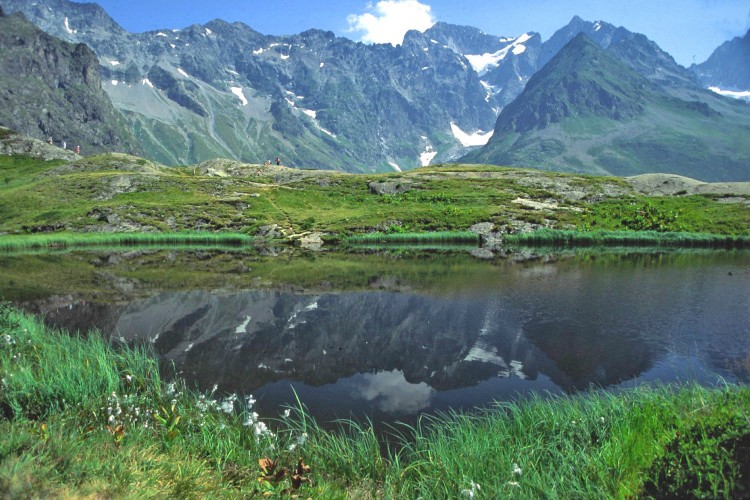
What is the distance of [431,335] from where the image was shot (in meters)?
22.9

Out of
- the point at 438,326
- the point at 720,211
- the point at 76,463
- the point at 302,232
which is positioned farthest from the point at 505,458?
the point at 720,211

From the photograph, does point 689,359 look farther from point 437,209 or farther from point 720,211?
point 720,211

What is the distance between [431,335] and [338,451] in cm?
1408

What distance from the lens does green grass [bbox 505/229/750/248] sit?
243ft

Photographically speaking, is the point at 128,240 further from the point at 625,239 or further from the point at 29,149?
the point at 29,149

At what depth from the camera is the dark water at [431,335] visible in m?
15.9

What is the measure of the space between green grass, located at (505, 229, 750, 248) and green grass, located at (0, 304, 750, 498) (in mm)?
69498

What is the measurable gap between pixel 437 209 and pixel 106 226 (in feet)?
217

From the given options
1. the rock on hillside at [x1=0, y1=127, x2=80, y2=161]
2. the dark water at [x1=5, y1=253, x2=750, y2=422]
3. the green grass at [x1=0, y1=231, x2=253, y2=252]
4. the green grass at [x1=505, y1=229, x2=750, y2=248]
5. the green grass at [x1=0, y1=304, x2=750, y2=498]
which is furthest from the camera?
the rock on hillside at [x1=0, y1=127, x2=80, y2=161]

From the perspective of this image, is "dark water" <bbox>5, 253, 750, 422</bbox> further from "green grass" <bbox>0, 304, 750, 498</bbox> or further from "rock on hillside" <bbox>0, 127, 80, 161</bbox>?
"rock on hillside" <bbox>0, 127, 80, 161</bbox>

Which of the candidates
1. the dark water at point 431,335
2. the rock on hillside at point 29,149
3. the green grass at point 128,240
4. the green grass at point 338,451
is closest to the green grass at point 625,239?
the dark water at point 431,335

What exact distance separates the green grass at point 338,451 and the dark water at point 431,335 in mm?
3318

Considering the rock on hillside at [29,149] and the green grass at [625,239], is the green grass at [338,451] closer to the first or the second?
the green grass at [625,239]

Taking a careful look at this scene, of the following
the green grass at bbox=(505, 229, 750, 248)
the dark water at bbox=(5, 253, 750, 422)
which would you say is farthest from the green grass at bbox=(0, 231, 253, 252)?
the green grass at bbox=(505, 229, 750, 248)
